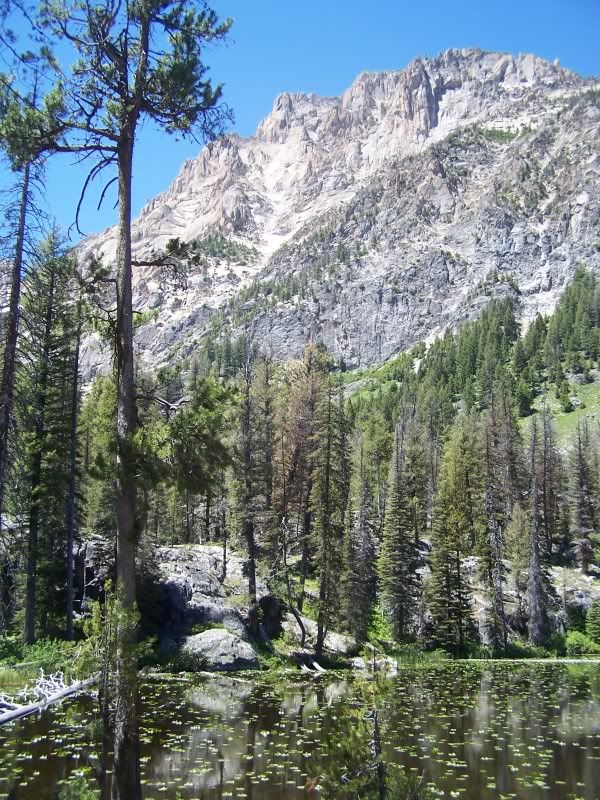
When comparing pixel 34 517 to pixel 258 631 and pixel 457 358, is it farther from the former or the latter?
pixel 457 358

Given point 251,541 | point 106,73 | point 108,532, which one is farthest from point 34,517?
point 106,73

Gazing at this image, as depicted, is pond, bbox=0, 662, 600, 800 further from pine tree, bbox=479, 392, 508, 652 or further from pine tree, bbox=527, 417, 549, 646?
pine tree, bbox=527, 417, 549, 646

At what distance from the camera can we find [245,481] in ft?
120

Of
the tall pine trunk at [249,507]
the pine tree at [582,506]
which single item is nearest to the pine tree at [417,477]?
the pine tree at [582,506]

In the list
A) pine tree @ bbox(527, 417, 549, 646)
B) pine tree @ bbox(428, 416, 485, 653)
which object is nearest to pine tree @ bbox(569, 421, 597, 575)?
pine tree @ bbox(428, 416, 485, 653)

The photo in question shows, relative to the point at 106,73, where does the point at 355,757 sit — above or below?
below

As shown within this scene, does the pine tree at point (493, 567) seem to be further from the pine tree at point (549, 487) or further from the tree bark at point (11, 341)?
the tree bark at point (11, 341)

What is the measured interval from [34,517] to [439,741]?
66.6 feet

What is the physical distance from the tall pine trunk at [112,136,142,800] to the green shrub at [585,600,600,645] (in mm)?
50565

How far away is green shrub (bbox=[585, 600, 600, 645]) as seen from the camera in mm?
50219

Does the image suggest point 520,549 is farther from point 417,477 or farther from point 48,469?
point 48,469

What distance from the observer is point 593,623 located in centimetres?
5066

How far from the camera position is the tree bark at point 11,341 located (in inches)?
638

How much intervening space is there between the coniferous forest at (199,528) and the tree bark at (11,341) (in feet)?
0.18
